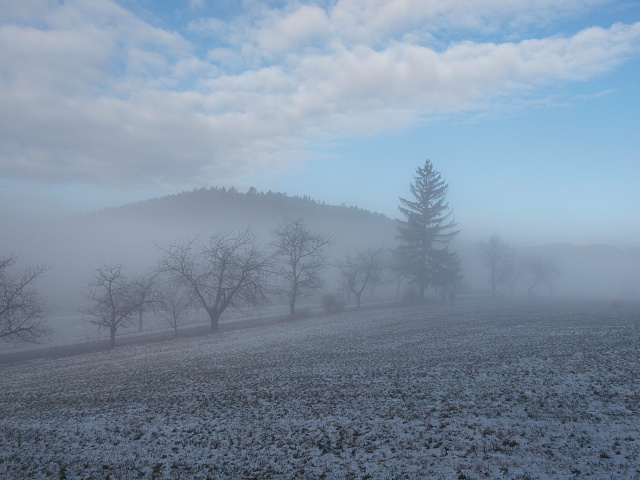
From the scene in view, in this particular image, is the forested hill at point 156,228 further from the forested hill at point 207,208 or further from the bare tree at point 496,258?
the bare tree at point 496,258

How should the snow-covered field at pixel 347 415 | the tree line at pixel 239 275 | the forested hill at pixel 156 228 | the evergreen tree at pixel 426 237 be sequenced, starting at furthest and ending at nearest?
the forested hill at pixel 156 228 < the evergreen tree at pixel 426 237 < the tree line at pixel 239 275 < the snow-covered field at pixel 347 415

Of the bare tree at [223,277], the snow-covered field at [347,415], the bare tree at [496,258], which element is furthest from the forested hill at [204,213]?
the snow-covered field at [347,415]

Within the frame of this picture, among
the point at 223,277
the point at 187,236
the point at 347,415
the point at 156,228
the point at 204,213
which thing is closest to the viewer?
the point at 347,415

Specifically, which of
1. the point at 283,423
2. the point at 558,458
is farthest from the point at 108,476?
the point at 558,458

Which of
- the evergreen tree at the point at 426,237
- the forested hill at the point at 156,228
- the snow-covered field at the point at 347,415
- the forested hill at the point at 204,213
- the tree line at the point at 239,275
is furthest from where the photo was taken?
the forested hill at the point at 204,213

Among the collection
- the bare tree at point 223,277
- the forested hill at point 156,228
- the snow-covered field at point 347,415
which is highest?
the forested hill at point 156,228

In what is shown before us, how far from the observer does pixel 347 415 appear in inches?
397

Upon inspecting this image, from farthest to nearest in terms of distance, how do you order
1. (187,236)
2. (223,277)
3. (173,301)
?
(187,236) < (173,301) < (223,277)

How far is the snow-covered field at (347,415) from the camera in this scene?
734 cm

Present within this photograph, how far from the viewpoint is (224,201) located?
188375 mm

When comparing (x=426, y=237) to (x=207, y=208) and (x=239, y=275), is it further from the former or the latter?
(x=207, y=208)

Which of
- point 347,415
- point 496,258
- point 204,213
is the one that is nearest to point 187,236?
point 204,213

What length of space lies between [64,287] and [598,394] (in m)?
98.6

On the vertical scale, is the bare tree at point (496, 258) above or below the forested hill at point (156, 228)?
below
